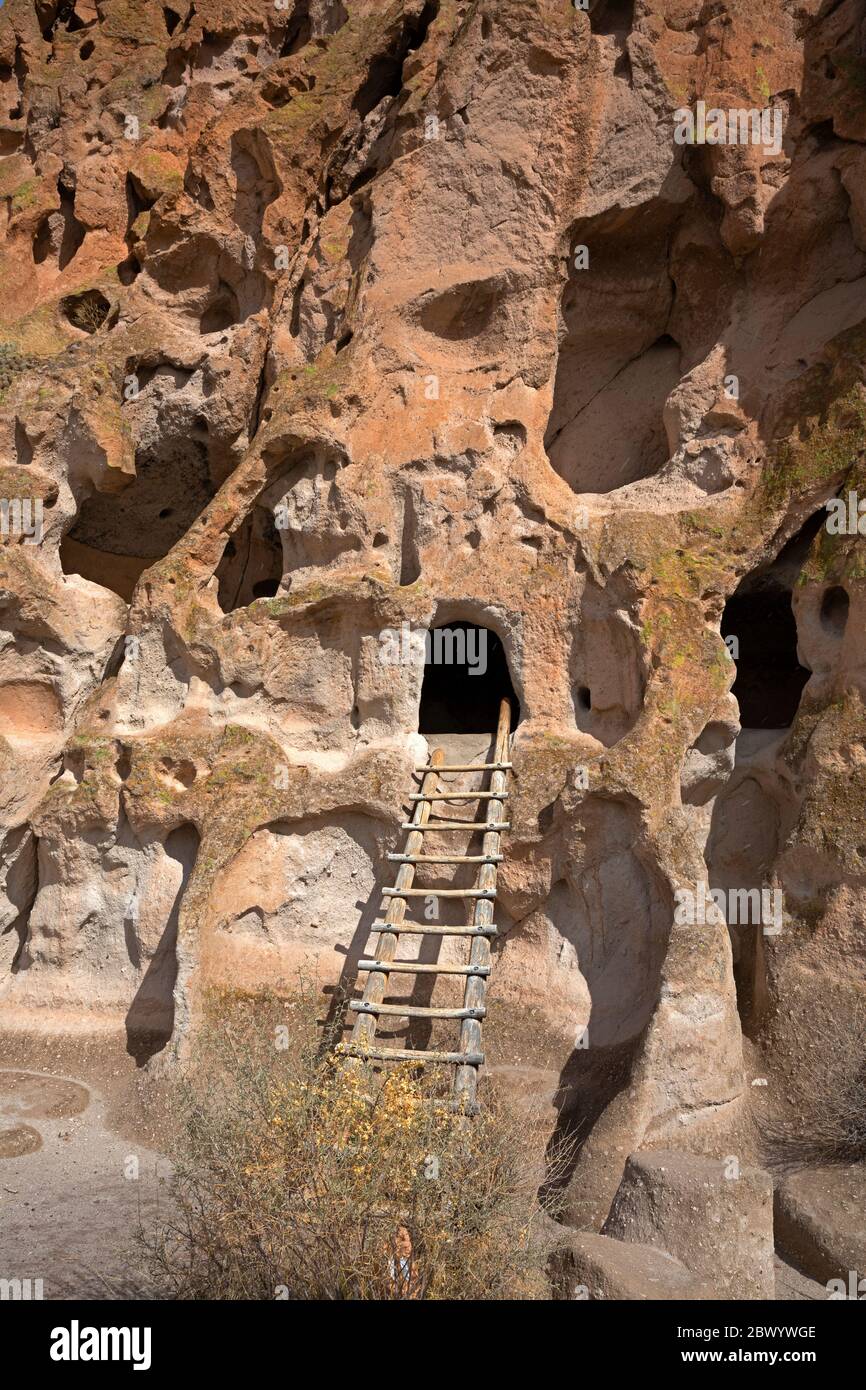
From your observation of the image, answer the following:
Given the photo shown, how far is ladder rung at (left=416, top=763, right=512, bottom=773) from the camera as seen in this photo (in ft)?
24.6

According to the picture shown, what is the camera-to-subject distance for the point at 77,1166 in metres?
6.24

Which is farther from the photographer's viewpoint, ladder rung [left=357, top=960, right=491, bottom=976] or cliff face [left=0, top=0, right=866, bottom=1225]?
cliff face [left=0, top=0, right=866, bottom=1225]

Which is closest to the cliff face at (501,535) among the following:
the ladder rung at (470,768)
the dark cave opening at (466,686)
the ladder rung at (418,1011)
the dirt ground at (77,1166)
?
the ladder rung at (470,768)

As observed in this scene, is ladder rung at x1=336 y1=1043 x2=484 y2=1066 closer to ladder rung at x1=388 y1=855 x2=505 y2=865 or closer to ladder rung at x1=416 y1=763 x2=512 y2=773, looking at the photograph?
ladder rung at x1=388 y1=855 x2=505 y2=865

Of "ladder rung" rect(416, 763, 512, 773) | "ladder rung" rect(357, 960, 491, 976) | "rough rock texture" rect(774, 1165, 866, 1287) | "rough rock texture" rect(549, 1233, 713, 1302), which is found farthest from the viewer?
"ladder rung" rect(416, 763, 512, 773)

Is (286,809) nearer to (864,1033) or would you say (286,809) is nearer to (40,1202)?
(40,1202)

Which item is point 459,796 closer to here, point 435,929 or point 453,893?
point 453,893

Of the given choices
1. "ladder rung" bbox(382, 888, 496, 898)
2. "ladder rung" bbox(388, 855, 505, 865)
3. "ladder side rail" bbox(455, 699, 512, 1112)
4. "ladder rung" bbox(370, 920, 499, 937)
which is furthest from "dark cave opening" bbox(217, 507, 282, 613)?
"ladder rung" bbox(370, 920, 499, 937)

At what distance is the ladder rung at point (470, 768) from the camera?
7508mm

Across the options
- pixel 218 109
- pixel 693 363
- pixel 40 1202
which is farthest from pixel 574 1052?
pixel 218 109

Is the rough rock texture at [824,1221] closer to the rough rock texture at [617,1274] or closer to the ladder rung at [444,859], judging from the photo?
the rough rock texture at [617,1274]

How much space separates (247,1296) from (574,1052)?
3292 millimetres

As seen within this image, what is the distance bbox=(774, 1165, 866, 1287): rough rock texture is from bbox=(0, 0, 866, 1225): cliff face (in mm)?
543

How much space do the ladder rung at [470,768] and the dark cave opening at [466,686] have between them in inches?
52.4
